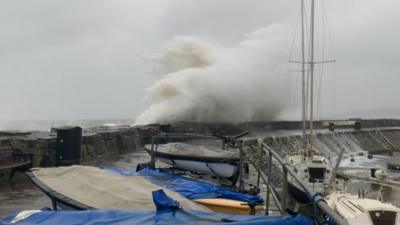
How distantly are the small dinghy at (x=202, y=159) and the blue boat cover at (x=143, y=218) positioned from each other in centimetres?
462

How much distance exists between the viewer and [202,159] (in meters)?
9.55

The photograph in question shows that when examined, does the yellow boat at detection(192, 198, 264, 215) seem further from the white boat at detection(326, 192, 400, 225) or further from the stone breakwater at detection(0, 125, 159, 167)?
the stone breakwater at detection(0, 125, 159, 167)

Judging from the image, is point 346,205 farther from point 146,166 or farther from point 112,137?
point 112,137

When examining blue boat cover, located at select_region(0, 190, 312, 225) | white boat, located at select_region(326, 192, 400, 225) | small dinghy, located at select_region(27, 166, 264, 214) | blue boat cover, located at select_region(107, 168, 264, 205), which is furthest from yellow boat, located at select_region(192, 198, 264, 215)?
blue boat cover, located at select_region(0, 190, 312, 225)

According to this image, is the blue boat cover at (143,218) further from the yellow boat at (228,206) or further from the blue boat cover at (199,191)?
the blue boat cover at (199,191)

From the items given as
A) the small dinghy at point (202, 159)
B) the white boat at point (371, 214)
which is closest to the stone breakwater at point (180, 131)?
the small dinghy at point (202, 159)

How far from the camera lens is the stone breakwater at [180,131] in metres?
13.4

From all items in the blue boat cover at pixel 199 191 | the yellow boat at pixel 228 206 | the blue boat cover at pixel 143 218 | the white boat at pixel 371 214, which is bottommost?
the white boat at pixel 371 214

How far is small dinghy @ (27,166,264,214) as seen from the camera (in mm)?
5727

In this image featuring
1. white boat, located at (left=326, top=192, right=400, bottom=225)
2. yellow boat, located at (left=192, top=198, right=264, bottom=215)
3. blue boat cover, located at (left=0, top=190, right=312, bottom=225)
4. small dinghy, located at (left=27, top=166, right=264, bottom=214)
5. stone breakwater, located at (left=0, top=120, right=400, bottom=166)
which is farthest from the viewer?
stone breakwater, located at (left=0, top=120, right=400, bottom=166)

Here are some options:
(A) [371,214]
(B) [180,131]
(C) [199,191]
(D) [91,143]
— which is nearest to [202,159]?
(C) [199,191]

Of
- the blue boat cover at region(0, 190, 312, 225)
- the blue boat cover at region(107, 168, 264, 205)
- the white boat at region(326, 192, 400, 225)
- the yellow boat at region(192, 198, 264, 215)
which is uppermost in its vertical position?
the blue boat cover at region(0, 190, 312, 225)

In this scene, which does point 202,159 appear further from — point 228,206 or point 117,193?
point 117,193

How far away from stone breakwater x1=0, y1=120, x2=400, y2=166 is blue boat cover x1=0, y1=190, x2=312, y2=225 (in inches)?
360
